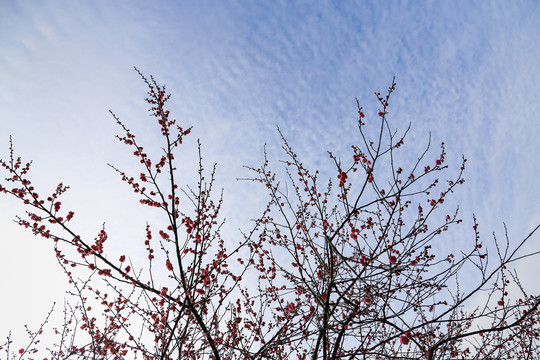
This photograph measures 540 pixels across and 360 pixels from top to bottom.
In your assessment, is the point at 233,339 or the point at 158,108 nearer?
the point at 158,108

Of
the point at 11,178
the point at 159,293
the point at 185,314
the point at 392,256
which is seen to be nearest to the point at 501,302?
the point at 392,256

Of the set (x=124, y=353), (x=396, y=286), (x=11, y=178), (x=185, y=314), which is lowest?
(x=124, y=353)

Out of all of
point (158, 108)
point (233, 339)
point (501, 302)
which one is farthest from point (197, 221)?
point (501, 302)

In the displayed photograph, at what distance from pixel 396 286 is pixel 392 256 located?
77 cm

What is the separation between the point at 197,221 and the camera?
523 cm

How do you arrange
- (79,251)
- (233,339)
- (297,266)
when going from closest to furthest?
(79,251)
(297,266)
(233,339)

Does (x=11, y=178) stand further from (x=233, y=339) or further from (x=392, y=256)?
(x=392, y=256)

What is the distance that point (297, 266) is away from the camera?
216 inches

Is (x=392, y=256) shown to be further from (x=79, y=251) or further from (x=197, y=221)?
(x=79, y=251)

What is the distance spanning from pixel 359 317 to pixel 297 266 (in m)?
1.40

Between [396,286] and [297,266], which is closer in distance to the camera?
[396,286]

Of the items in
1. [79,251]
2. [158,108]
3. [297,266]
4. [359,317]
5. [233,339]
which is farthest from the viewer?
[233,339]

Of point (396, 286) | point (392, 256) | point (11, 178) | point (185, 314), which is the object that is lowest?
point (185, 314)

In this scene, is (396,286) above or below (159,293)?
above
